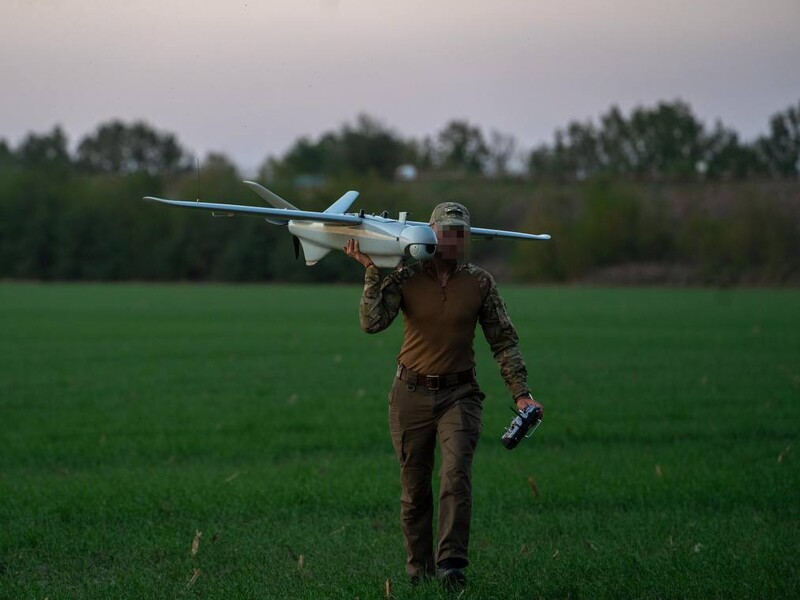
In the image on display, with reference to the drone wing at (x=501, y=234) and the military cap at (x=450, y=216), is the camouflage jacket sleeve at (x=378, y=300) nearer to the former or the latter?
the military cap at (x=450, y=216)

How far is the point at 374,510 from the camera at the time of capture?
9883 mm

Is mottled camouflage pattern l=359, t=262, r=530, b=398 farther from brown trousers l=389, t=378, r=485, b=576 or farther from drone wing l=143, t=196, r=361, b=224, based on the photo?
drone wing l=143, t=196, r=361, b=224

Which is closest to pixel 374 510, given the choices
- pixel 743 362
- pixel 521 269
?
pixel 743 362

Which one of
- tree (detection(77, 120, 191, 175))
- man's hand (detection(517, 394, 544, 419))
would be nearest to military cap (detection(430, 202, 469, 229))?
man's hand (detection(517, 394, 544, 419))

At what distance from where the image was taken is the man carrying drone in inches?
268

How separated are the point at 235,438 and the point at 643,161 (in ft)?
368

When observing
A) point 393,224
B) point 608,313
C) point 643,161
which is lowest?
point 608,313

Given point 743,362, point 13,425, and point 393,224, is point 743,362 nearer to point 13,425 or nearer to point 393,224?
point 13,425

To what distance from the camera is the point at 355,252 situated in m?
6.27

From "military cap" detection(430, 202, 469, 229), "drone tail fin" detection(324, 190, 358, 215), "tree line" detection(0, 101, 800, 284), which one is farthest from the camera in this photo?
"tree line" detection(0, 101, 800, 284)

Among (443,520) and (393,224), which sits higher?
(393,224)

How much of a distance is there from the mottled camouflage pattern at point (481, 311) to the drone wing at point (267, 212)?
2.22ft

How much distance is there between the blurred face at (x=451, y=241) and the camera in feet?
21.6

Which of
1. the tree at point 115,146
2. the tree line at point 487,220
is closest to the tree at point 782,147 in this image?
the tree line at point 487,220
